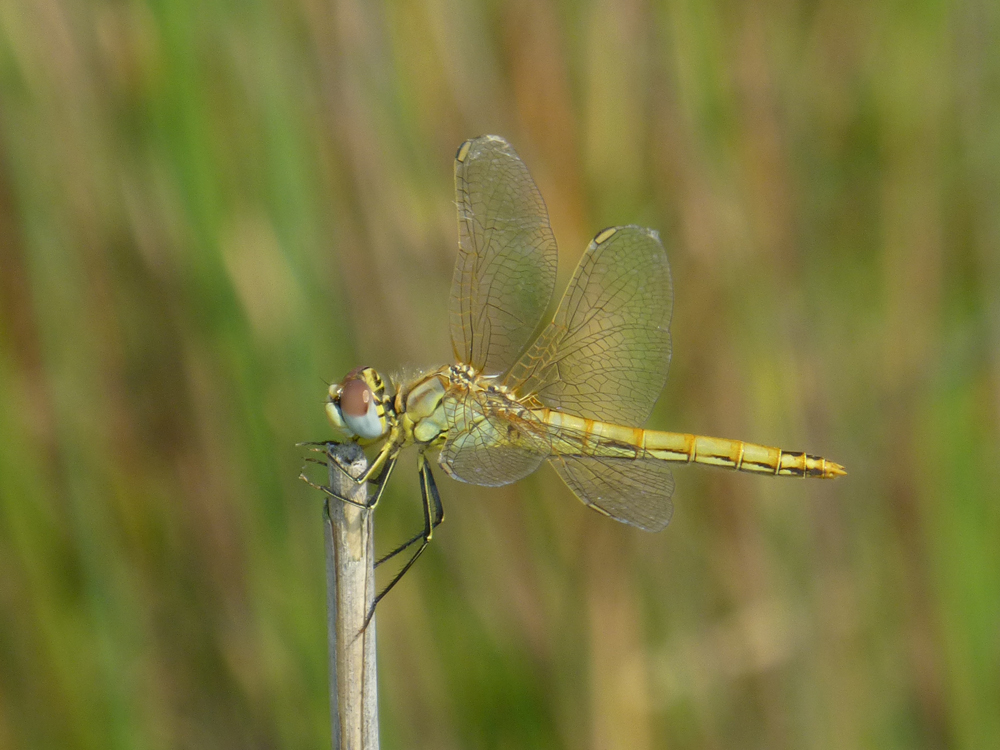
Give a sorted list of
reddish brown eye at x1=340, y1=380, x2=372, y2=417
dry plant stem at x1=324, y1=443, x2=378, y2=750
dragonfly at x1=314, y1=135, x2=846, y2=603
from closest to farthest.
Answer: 1. dry plant stem at x1=324, y1=443, x2=378, y2=750
2. reddish brown eye at x1=340, y1=380, x2=372, y2=417
3. dragonfly at x1=314, y1=135, x2=846, y2=603

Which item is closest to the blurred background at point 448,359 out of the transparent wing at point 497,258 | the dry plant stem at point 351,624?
the transparent wing at point 497,258

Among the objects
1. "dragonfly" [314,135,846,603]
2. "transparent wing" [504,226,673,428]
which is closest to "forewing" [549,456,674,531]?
"dragonfly" [314,135,846,603]

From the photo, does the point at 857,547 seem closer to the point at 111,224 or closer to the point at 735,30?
the point at 735,30

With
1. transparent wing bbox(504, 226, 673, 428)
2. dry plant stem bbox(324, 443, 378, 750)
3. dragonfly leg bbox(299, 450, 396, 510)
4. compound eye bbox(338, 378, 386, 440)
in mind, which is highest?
transparent wing bbox(504, 226, 673, 428)

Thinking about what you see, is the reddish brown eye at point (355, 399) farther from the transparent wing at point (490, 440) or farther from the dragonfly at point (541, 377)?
the transparent wing at point (490, 440)

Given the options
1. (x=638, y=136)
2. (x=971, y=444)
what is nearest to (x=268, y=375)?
(x=638, y=136)

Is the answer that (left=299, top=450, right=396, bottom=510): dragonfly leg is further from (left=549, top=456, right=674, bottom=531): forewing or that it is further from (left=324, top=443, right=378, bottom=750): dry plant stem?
(left=549, top=456, right=674, bottom=531): forewing

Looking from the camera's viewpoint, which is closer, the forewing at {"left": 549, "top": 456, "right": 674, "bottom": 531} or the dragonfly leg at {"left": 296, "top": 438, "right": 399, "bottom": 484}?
the dragonfly leg at {"left": 296, "top": 438, "right": 399, "bottom": 484}
